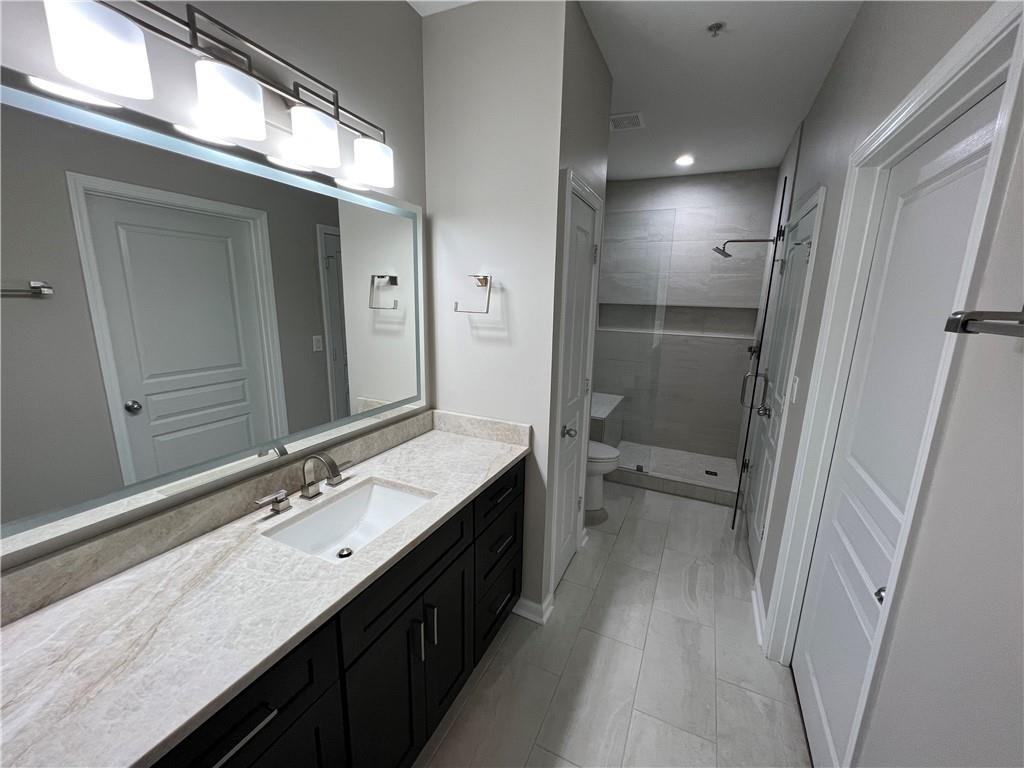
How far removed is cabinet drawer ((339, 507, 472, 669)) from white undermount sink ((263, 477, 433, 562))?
0.52 feet

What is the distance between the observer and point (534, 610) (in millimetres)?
1992

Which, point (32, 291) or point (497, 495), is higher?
point (32, 291)

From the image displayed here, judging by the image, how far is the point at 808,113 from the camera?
2285mm

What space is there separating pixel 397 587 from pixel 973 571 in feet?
3.92

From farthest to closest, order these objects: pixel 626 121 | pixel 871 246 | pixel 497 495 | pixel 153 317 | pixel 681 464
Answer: pixel 681 464 < pixel 626 121 < pixel 497 495 < pixel 871 246 < pixel 153 317

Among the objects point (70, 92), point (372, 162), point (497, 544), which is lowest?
point (497, 544)

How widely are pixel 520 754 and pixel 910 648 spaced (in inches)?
48.6

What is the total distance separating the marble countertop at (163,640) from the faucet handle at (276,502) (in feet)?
0.13

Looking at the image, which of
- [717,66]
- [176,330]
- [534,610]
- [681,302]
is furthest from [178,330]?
[681,302]

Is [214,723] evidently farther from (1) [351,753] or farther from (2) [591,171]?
(2) [591,171]

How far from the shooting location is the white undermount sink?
125 cm

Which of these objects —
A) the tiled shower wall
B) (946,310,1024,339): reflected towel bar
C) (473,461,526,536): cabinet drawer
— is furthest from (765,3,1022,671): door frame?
the tiled shower wall

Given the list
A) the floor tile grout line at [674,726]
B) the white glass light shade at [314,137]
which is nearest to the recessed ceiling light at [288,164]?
the white glass light shade at [314,137]

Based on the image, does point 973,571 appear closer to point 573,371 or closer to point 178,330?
point 573,371
